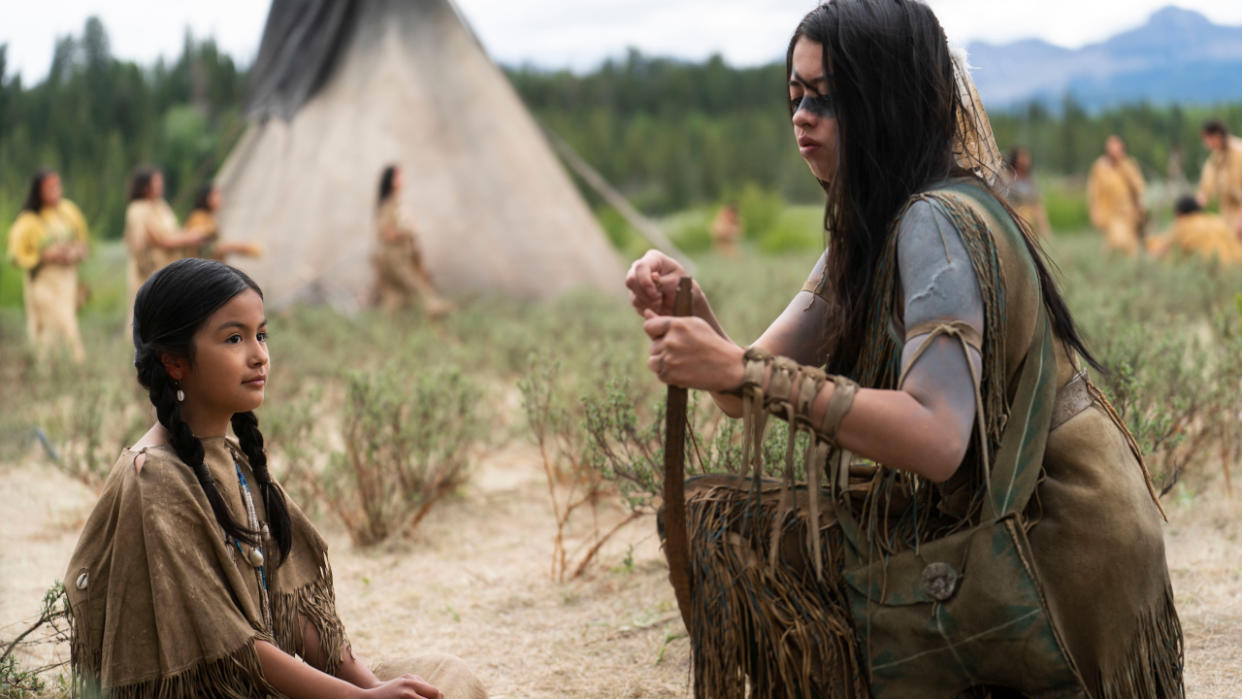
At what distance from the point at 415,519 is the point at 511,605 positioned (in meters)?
0.90

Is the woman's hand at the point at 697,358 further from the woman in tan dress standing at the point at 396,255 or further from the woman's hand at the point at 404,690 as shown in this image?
the woman in tan dress standing at the point at 396,255

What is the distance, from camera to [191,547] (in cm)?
202

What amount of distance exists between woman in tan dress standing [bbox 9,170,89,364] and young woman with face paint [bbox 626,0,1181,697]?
Result: 7.61m

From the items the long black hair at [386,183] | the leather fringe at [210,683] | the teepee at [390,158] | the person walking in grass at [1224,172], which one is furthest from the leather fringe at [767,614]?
the person walking in grass at [1224,172]

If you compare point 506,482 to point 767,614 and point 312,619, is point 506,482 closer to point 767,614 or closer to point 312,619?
point 312,619

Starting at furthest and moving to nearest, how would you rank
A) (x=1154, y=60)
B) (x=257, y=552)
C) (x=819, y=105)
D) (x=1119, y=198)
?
(x=1119, y=198)
(x=1154, y=60)
(x=257, y=552)
(x=819, y=105)

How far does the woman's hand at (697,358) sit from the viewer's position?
6.03 ft

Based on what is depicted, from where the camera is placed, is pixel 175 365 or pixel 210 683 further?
pixel 175 365

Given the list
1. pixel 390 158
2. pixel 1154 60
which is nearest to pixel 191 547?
pixel 1154 60

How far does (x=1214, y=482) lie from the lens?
4543 millimetres

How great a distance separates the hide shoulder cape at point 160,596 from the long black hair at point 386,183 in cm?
793

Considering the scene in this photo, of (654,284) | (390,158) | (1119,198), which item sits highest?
(390,158)

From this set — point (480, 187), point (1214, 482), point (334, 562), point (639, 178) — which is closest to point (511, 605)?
point (334, 562)

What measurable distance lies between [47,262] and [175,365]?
7.29 m
